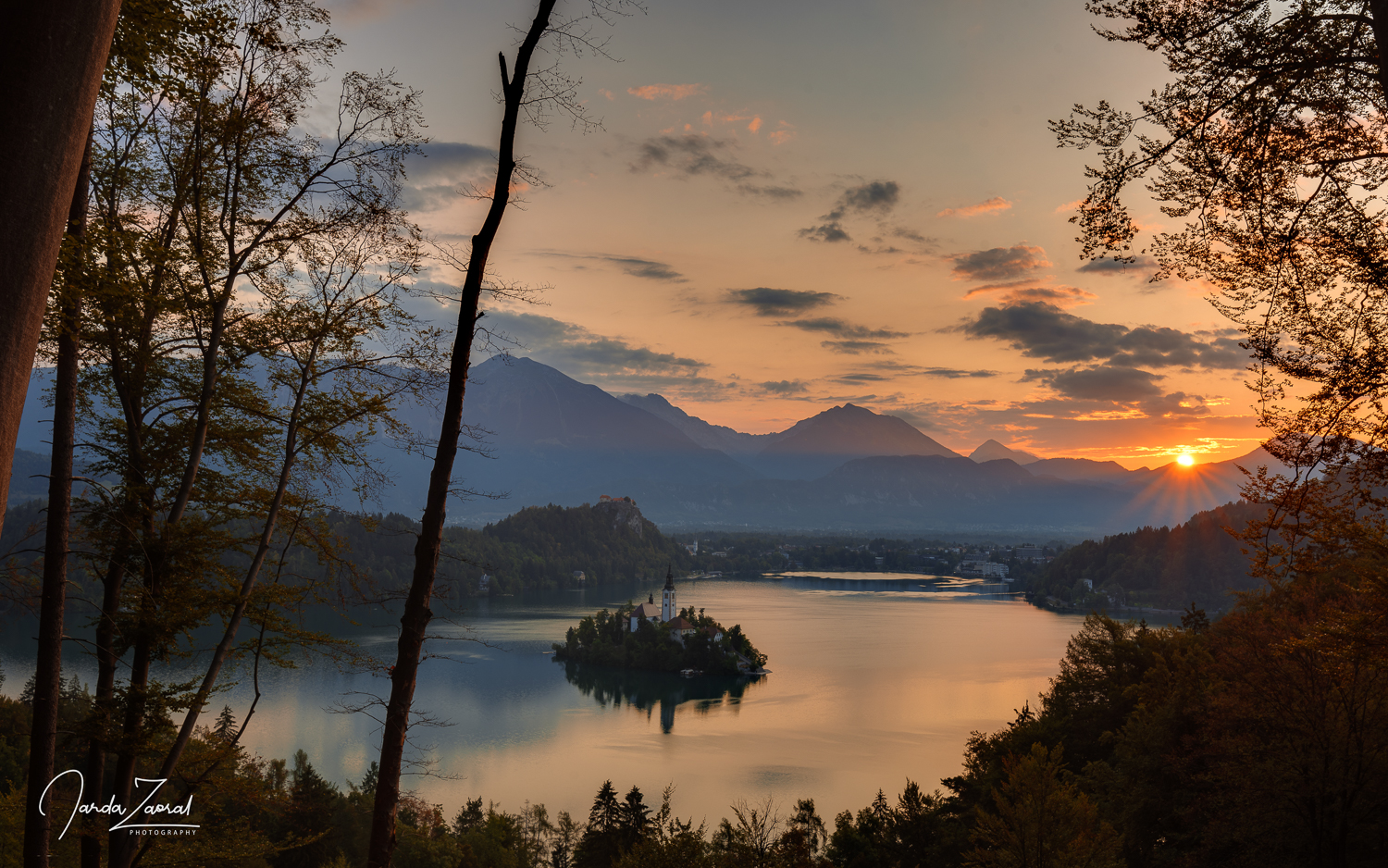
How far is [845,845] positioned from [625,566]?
286 feet

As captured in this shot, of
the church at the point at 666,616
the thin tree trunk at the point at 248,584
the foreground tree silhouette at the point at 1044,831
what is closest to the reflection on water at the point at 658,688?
the church at the point at 666,616

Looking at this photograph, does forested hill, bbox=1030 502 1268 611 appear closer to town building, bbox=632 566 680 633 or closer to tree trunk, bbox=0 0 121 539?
town building, bbox=632 566 680 633

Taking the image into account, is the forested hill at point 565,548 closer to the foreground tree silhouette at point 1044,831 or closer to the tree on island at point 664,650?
the tree on island at point 664,650

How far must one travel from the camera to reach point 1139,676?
18781 mm

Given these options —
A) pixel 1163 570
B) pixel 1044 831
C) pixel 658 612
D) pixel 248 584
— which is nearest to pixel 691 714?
pixel 658 612

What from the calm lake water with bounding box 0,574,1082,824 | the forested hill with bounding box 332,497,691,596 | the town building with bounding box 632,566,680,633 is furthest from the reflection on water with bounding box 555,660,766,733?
the forested hill with bounding box 332,497,691,596

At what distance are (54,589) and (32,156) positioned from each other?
14.6ft

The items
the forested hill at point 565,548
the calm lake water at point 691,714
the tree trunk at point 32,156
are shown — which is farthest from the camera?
the forested hill at point 565,548

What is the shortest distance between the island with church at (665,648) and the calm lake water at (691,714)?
4.33ft

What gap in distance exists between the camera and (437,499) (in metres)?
4.10

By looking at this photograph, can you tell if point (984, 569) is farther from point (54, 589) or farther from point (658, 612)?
point (54, 589)

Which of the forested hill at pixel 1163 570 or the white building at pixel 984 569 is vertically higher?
the forested hill at pixel 1163 570

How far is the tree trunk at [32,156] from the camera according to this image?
178 cm

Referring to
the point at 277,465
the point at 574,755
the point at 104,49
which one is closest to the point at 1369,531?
the point at 104,49
